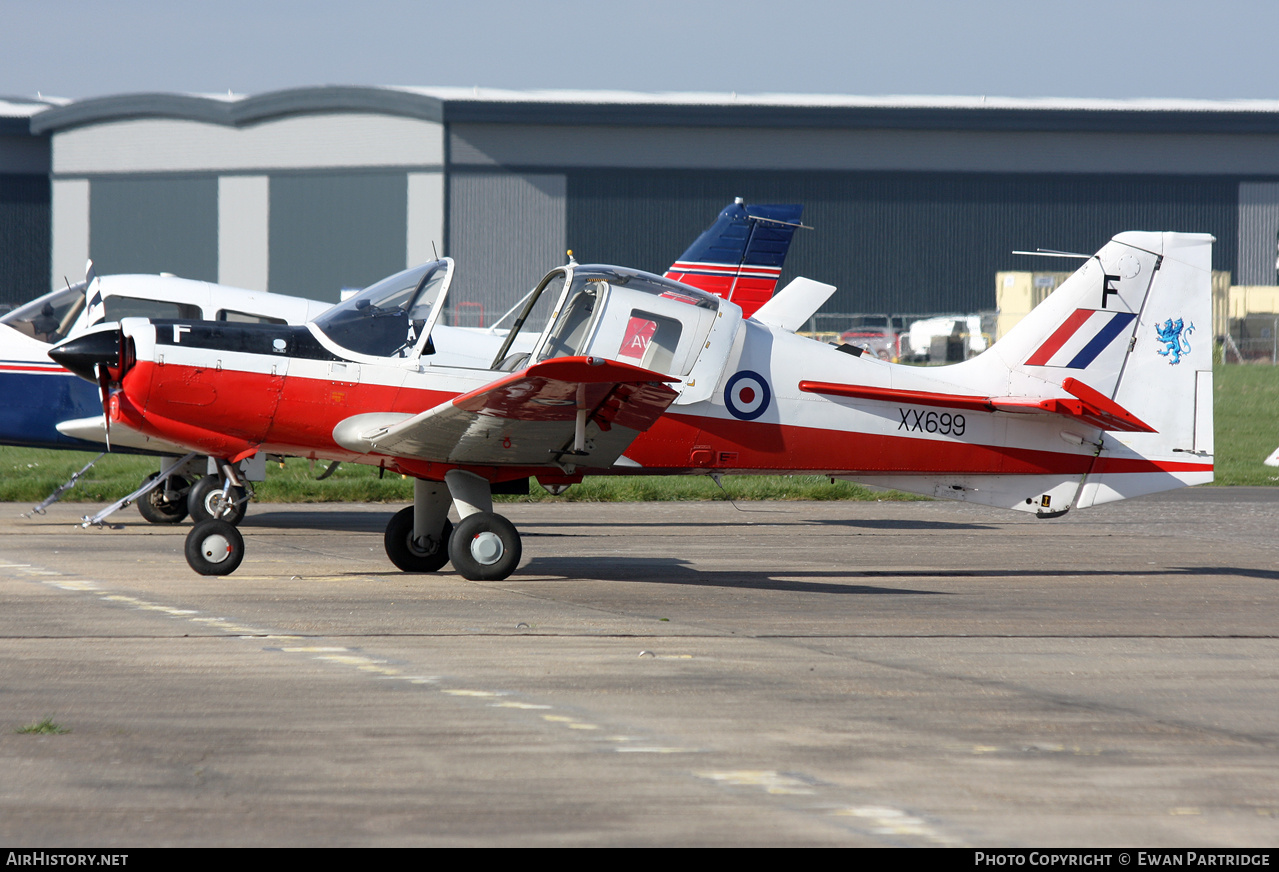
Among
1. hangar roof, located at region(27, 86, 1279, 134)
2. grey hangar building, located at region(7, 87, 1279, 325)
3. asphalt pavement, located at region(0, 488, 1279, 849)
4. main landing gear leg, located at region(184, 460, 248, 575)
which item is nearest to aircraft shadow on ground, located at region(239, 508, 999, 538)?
asphalt pavement, located at region(0, 488, 1279, 849)

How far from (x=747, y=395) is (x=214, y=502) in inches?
162

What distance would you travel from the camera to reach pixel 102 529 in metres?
13.5

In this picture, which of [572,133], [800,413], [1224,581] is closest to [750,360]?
[800,413]

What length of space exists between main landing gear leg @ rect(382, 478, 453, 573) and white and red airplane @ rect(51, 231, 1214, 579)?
0.7 inches

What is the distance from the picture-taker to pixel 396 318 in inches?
404

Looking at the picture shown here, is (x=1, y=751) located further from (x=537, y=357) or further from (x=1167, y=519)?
(x=1167, y=519)

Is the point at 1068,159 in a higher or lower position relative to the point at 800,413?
higher

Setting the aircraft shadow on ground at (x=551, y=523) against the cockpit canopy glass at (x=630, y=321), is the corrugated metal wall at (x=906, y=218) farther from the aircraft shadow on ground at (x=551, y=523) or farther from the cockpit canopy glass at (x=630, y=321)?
the cockpit canopy glass at (x=630, y=321)

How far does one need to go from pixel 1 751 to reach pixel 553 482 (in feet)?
18.6

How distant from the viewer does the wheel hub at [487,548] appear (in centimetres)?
995

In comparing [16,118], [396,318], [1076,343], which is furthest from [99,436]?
[16,118]

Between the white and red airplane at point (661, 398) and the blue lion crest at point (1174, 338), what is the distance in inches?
0.7

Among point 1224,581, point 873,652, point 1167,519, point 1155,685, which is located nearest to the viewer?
point 1155,685

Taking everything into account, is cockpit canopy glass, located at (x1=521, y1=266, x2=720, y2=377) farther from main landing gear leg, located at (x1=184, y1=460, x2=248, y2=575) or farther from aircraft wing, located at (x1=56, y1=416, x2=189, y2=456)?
aircraft wing, located at (x1=56, y1=416, x2=189, y2=456)
